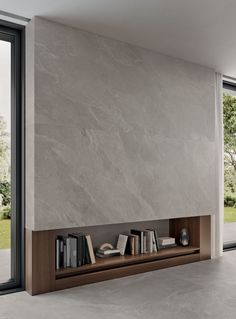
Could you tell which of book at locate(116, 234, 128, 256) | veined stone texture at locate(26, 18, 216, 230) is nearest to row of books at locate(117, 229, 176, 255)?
book at locate(116, 234, 128, 256)

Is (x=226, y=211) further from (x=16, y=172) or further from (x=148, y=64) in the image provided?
(x=16, y=172)

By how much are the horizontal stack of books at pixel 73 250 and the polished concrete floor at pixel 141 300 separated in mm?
272

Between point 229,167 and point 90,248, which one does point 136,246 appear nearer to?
point 90,248

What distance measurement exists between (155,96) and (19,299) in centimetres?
240

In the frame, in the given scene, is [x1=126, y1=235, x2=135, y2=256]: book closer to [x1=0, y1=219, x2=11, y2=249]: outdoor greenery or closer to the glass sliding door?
the glass sliding door

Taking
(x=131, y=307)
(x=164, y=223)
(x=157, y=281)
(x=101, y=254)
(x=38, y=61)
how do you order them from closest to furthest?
(x=131, y=307) → (x=38, y=61) → (x=157, y=281) → (x=101, y=254) → (x=164, y=223)

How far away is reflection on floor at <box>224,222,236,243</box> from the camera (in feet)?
17.0

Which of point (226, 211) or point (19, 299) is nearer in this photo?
point (19, 299)

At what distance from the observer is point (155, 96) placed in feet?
12.8

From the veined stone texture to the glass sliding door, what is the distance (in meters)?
0.22

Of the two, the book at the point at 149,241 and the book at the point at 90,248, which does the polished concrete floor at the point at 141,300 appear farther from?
the book at the point at 149,241

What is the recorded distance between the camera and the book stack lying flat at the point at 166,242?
420 centimetres

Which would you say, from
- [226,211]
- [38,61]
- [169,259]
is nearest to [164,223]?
[169,259]

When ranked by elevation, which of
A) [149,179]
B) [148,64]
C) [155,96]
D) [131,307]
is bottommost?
[131,307]
